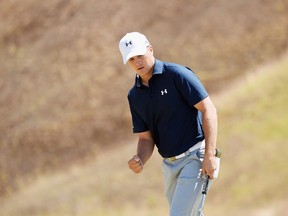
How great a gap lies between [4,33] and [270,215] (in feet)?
29.4

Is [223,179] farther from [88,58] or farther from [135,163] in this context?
[135,163]

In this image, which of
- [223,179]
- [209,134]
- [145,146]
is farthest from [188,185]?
[223,179]

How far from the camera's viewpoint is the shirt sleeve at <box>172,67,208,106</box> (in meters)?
5.40

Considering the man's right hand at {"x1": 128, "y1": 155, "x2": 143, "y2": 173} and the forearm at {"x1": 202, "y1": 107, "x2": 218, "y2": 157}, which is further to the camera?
the man's right hand at {"x1": 128, "y1": 155, "x2": 143, "y2": 173}

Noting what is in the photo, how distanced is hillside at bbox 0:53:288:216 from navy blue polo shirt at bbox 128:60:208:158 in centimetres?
583

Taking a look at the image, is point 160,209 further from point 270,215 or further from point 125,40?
point 125,40

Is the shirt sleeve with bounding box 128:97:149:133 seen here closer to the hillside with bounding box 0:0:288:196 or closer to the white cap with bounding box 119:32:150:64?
the white cap with bounding box 119:32:150:64

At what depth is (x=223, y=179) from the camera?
40.3 ft

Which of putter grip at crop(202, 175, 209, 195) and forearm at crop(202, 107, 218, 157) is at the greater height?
forearm at crop(202, 107, 218, 157)

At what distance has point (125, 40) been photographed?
17.9 feet

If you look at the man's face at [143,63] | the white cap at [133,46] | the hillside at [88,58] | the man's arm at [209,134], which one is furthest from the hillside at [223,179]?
the white cap at [133,46]

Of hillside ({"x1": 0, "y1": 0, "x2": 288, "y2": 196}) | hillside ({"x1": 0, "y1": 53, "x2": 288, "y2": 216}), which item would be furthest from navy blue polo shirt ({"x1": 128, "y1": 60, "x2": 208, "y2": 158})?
hillside ({"x1": 0, "y1": 0, "x2": 288, "y2": 196})

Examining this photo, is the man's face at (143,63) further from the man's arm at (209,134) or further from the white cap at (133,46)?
the man's arm at (209,134)

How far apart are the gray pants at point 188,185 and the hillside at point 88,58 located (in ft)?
30.9
